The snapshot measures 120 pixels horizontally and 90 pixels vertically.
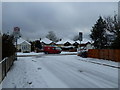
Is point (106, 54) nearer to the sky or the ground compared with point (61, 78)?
nearer to the sky

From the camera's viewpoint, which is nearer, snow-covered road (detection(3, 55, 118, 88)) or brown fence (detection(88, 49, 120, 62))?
snow-covered road (detection(3, 55, 118, 88))

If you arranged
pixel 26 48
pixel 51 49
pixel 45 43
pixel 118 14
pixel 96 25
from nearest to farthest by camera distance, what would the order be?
pixel 118 14, pixel 96 25, pixel 51 49, pixel 26 48, pixel 45 43

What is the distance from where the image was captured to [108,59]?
25.7 m

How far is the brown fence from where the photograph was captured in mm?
23436

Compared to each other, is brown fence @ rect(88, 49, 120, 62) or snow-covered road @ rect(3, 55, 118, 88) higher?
brown fence @ rect(88, 49, 120, 62)

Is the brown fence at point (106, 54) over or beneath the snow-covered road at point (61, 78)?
over

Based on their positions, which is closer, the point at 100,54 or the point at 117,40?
the point at 117,40

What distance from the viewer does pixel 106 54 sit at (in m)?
26.2

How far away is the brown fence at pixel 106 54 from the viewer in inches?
923

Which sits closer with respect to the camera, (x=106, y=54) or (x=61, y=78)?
(x=61, y=78)

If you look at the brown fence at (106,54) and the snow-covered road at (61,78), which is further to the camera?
the brown fence at (106,54)

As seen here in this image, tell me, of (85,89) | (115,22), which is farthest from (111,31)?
(85,89)

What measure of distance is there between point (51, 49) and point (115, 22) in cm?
2065

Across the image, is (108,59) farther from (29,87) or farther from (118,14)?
(29,87)
